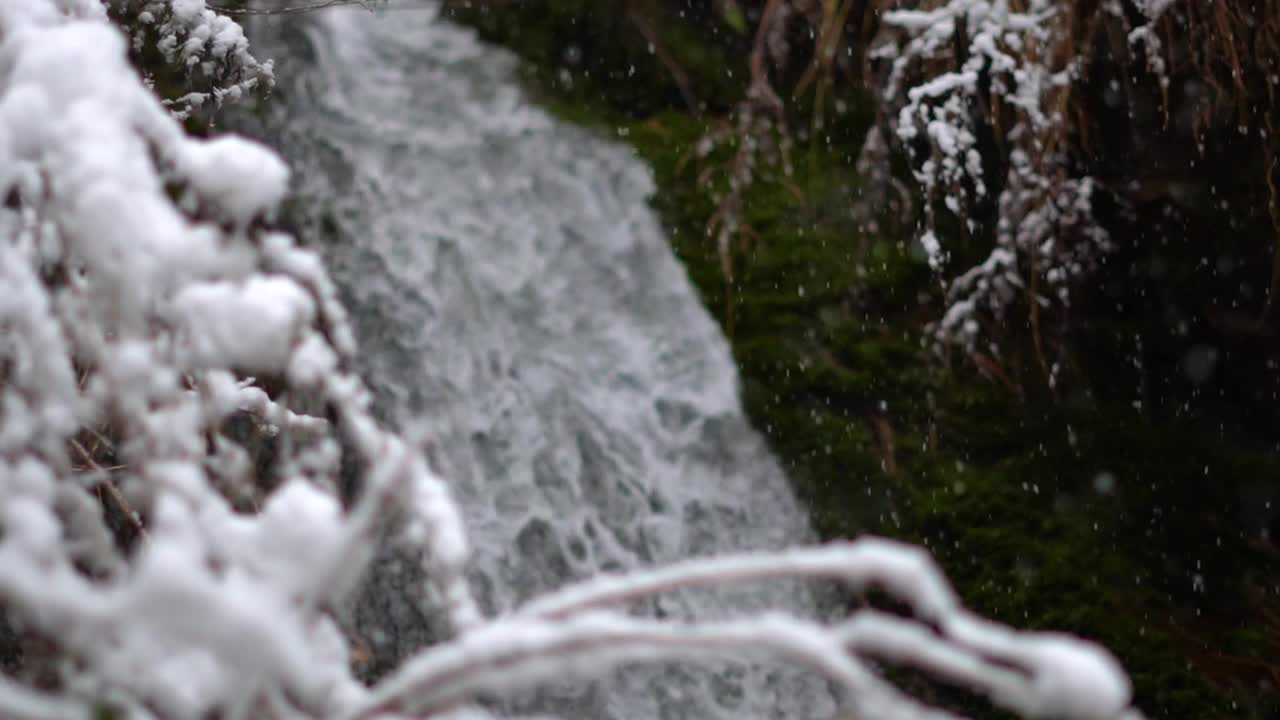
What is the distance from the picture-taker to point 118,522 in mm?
2426

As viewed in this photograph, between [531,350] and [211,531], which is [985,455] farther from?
[211,531]

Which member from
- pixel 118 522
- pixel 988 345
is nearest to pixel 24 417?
pixel 118 522

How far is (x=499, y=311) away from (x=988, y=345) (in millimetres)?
1694

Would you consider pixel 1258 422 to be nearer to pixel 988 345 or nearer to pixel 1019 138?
pixel 988 345

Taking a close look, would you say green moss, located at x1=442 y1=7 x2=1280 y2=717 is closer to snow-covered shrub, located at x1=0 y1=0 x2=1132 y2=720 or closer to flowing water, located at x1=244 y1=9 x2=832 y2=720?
flowing water, located at x1=244 y1=9 x2=832 y2=720

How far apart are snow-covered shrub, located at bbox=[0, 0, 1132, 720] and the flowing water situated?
1909 mm

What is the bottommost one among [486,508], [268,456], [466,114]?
[486,508]

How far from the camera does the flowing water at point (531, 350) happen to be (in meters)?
2.89

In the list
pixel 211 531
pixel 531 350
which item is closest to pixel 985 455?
pixel 531 350

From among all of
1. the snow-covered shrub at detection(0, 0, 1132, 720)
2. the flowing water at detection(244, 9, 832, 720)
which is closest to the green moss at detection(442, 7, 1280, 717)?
the flowing water at detection(244, 9, 832, 720)

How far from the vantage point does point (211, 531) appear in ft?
2.52

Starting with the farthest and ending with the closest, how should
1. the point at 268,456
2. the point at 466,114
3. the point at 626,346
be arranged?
the point at 466,114 < the point at 626,346 < the point at 268,456

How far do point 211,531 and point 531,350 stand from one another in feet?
8.89

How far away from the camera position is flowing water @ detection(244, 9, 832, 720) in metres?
2.89
